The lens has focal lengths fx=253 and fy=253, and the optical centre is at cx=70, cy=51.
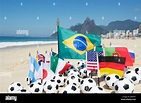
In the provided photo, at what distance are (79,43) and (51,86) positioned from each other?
1.19 meters

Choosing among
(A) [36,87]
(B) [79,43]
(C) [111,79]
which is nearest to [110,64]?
(C) [111,79]

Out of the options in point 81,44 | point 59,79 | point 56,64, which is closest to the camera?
point 56,64

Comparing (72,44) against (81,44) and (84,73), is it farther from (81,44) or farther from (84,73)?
(84,73)

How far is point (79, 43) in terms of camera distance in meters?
5.38

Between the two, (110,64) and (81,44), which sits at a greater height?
(81,44)

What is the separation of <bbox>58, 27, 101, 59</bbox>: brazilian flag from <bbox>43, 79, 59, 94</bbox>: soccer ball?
58 cm

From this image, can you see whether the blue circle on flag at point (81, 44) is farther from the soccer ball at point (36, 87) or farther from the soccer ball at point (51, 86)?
the soccer ball at point (36, 87)

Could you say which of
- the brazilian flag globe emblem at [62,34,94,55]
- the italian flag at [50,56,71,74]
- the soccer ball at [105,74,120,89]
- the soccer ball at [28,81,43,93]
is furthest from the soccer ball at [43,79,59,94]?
the soccer ball at [105,74,120,89]

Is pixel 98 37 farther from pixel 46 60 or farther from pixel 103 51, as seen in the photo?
pixel 46 60

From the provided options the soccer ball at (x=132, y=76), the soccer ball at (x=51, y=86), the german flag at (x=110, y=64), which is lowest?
the soccer ball at (x=51, y=86)

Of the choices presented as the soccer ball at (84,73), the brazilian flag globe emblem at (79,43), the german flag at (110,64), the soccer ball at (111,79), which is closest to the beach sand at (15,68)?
the soccer ball at (111,79)

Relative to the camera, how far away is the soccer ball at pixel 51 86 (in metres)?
4.55

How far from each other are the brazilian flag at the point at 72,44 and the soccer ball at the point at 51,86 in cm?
58

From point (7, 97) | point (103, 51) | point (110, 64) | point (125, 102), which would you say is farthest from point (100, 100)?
point (103, 51)
